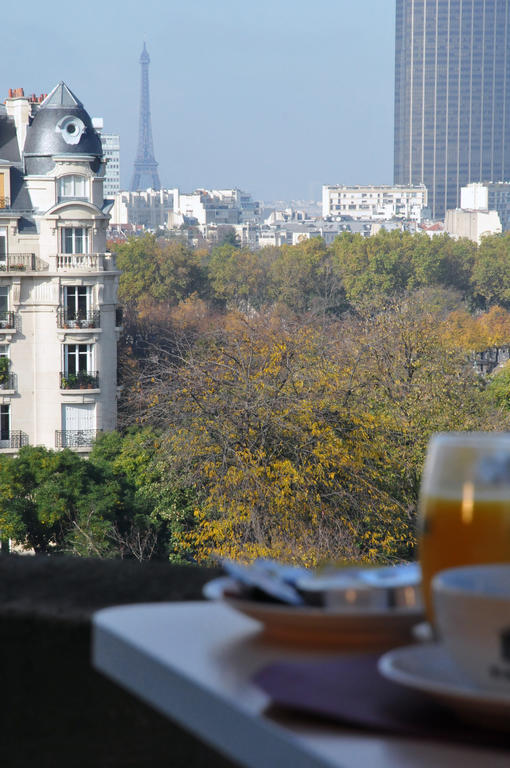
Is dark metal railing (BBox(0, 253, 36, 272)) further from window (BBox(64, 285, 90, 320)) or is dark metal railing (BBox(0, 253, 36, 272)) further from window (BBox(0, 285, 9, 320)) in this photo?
window (BBox(64, 285, 90, 320))

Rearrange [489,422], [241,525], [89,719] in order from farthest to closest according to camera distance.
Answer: [489,422]
[241,525]
[89,719]

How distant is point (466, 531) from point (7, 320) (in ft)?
102

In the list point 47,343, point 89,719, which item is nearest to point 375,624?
point 89,719

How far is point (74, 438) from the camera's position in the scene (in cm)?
3133

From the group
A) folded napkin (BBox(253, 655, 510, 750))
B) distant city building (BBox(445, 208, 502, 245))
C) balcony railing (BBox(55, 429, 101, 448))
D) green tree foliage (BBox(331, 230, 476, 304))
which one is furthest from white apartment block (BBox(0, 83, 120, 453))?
distant city building (BBox(445, 208, 502, 245))

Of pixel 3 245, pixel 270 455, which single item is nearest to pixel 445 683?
pixel 270 455

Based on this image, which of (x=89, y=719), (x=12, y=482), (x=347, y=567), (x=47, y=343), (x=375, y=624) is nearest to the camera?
(x=375, y=624)

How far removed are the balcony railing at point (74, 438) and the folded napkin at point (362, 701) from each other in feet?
97.5

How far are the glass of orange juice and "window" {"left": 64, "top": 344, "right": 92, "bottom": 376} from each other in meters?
30.5

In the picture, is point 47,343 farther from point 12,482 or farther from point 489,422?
point 489,422

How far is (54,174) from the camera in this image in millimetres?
32000

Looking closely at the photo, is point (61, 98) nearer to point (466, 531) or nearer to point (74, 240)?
point (74, 240)

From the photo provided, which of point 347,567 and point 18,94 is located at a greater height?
point 18,94

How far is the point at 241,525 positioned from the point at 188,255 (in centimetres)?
5370
